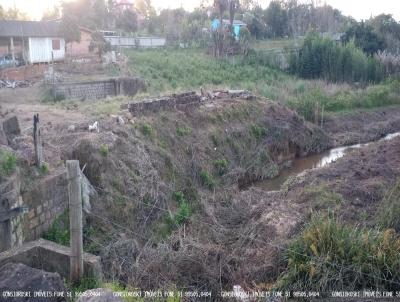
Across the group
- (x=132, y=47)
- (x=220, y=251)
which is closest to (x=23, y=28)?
(x=132, y=47)

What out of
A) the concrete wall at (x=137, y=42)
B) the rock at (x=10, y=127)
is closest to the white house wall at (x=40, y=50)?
the concrete wall at (x=137, y=42)

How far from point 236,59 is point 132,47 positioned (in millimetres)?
9003

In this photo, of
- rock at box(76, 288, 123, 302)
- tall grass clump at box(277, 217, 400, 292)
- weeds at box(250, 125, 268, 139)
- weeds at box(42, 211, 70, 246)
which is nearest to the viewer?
rock at box(76, 288, 123, 302)

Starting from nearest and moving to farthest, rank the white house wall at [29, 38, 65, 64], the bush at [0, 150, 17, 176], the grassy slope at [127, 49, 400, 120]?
1. the bush at [0, 150, 17, 176]
2. the grassy slope at [127, 49, 400, 120]
3. the white house wall at [29, 38, 65, 64]

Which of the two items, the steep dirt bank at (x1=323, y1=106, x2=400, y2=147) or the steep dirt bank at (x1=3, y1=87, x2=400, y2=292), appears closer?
the steep dirt bank at (x1=3, y1=87, x2=400, y2=292)

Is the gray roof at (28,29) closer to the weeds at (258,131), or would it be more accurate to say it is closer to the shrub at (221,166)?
the weeds at (258,131)

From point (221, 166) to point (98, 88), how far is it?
28.9ft

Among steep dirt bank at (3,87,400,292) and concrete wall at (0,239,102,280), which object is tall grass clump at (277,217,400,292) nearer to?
steep dirt bank at (3,87,400,292)

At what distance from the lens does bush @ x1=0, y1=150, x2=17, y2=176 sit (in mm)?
7326

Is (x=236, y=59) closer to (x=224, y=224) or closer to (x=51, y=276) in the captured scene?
(x=224, y=224)

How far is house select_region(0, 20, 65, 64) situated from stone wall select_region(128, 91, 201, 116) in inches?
539

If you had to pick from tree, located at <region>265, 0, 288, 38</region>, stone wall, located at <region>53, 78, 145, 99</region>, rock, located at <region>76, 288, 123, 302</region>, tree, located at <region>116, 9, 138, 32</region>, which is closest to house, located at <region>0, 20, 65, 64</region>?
stone wall, located at <region>53, 78, 145, 99</region>

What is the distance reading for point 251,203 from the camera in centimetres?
1280

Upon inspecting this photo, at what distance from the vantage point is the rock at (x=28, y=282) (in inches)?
196
